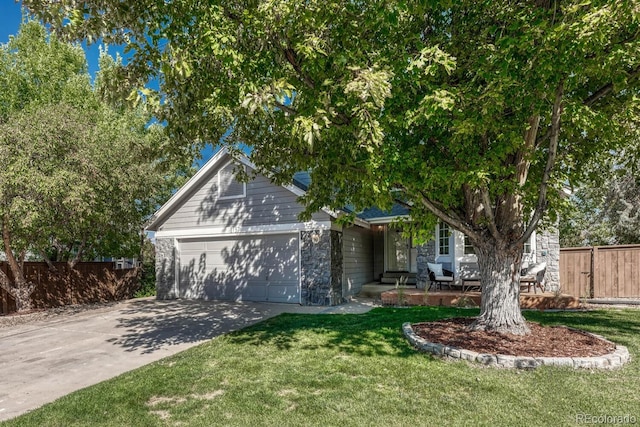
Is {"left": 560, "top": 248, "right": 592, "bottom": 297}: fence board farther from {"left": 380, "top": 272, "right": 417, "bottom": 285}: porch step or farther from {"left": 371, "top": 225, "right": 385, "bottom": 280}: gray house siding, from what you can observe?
{"left": 371, "top": 225, "right": 385, "bottom": 280}: gray house siding

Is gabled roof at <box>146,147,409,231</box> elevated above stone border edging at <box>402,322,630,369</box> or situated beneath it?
elevated above

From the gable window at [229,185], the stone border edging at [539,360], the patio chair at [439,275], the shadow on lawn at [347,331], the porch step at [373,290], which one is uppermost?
the gable window at [229,185]

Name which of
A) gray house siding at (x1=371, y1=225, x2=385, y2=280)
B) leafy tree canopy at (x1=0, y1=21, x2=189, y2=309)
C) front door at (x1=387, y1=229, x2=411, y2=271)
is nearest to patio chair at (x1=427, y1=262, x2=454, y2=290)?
front door at (x1=387, y1=229, x2=411, y2=271)

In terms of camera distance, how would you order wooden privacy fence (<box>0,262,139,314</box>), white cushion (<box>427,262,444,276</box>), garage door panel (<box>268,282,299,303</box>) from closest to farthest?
white cushion (<box>427,262,444,276</box>), garage door panel (<box>268,282,299,303</box>), wooden privacy fence (<box>0,262,139,314</box>)

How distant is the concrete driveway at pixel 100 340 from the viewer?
5.34 m

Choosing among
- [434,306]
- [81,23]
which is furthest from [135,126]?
[434,306]

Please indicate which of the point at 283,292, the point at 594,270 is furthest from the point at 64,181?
the point at 594,270

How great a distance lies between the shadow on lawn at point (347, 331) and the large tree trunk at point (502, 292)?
5.10 ft

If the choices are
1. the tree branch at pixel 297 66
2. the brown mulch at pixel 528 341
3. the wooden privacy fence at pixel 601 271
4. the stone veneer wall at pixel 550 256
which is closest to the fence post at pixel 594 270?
the wooden privacy fence at pixel 601 271

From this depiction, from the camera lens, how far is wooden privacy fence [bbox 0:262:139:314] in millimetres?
12281

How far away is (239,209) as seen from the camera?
12.7m

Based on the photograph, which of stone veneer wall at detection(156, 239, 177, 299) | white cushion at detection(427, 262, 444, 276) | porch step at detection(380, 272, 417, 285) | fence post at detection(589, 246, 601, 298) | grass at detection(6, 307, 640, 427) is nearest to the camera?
grass at detection(6, 307, 640, 427)

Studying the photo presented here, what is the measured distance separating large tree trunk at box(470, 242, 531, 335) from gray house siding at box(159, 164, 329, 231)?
5.63 m

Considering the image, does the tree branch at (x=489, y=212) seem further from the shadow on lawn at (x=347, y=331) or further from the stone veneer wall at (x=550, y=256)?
the stone veneer wall at (x=550, y=256)
